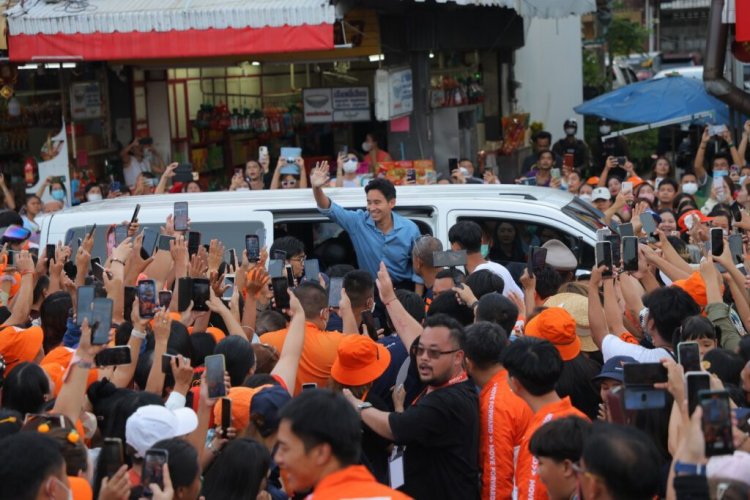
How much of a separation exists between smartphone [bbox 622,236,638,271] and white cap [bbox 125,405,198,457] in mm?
3207

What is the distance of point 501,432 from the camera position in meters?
5.42

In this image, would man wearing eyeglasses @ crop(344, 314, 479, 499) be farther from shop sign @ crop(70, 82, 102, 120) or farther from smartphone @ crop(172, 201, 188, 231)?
shop sign @ crop(70, 82, 102, 120)

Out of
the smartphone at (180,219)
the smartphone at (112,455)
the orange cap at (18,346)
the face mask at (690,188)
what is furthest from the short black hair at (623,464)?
the face mask at (690,188)

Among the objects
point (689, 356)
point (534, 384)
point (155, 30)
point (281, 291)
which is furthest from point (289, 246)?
point (155, 30)

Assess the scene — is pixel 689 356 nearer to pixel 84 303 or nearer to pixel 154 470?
pixel 154 470

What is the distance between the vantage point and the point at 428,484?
5.40m

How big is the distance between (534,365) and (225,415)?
1282 mm

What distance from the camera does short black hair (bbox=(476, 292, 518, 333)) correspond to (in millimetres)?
6215

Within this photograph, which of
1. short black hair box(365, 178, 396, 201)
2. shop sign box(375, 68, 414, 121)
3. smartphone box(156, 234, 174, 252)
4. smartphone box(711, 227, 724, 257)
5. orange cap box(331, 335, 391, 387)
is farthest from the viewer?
shop sign box(375, 68, 414, 121)

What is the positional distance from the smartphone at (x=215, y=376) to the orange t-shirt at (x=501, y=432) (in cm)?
125

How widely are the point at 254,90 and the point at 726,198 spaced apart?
28.8ft

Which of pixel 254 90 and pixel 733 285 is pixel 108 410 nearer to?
pixel 733 285

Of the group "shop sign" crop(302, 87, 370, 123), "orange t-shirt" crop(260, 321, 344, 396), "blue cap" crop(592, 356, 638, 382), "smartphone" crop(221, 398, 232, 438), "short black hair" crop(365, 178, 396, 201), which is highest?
"shop sign" crop(302, 87, 370, 123)

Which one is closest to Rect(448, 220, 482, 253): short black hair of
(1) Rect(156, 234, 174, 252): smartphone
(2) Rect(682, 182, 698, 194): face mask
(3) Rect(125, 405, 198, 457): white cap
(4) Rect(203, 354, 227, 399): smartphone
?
(1) Rect(156, 234, 174, 252): smartphone
